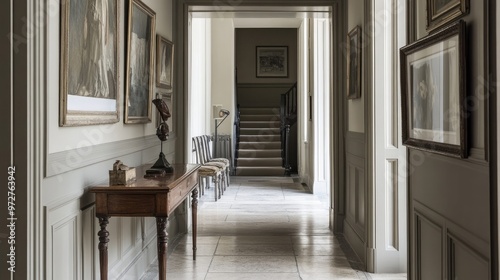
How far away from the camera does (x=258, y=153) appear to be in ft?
47.4

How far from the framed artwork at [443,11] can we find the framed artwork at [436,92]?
7 centimetres

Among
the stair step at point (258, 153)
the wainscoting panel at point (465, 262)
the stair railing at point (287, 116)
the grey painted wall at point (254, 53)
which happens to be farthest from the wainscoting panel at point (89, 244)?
the grey painted wall at point (254, 53)

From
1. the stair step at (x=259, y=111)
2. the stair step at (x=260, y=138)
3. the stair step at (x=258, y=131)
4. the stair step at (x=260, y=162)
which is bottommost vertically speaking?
the stair step at (x=260, y=162)

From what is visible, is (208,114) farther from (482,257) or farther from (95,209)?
(482,257)

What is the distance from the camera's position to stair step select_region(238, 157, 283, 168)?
45.8 ft

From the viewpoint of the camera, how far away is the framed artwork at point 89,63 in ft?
9.59

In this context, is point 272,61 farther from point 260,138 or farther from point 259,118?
point 260,138

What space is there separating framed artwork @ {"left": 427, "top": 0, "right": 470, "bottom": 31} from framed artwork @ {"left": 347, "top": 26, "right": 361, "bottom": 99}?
8.35ft

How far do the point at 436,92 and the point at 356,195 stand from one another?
3170 millimetres

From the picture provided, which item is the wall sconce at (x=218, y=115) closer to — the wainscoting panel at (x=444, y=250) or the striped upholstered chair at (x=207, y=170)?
the striped upholstered chair at (x=207, y=170)

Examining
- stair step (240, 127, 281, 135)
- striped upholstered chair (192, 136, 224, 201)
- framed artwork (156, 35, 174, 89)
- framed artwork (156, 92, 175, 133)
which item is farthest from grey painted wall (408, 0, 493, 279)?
stair step (240, 127, 281, 135)

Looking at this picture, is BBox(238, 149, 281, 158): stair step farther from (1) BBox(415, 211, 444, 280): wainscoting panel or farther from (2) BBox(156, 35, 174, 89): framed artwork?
(1) BBox(415, 211, 444, 280): wainscoting panel

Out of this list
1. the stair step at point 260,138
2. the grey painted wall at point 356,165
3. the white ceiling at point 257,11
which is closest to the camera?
the grey painted wall at point 356,165
